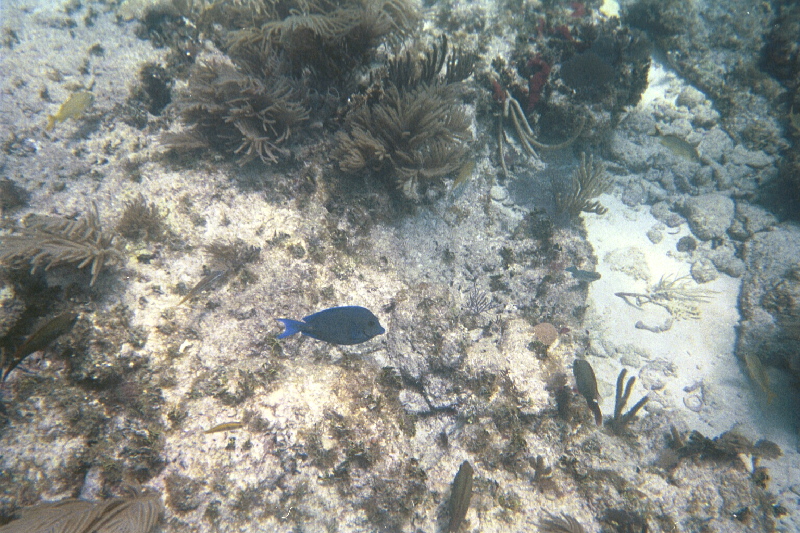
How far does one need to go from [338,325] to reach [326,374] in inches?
51.4

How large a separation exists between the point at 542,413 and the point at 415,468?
1.72 m

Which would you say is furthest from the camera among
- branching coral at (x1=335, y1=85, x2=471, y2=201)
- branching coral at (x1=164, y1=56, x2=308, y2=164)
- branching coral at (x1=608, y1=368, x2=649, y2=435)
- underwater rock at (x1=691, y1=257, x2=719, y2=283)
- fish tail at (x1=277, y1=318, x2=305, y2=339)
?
underwater rock at (x1=691, y1=257, x2=719, y2=283)

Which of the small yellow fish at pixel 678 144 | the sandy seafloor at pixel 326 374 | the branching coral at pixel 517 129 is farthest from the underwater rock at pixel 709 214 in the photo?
the branching coral at pixel 517 129

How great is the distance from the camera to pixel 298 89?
3.93m

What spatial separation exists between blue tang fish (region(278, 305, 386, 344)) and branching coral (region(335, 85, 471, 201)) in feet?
6.59

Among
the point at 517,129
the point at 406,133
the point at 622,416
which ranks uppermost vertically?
the point at 517,129

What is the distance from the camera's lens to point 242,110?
363 cm

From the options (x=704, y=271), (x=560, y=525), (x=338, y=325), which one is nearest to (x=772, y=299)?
(x=704, y=271)

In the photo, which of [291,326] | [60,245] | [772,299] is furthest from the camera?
[772,299]

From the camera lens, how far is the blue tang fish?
2.57m

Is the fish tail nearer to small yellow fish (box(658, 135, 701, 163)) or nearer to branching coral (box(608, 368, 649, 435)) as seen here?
branching coral (box(608, 368, 649, 435))

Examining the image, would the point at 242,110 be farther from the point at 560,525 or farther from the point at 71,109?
the point at 560,525

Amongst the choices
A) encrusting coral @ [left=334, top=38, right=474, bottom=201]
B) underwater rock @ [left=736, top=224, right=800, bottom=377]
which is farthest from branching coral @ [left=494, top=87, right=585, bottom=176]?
underwater rock @ [left=736, top=224, right=800, bottom=377]

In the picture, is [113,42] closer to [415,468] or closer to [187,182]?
[187,182]
